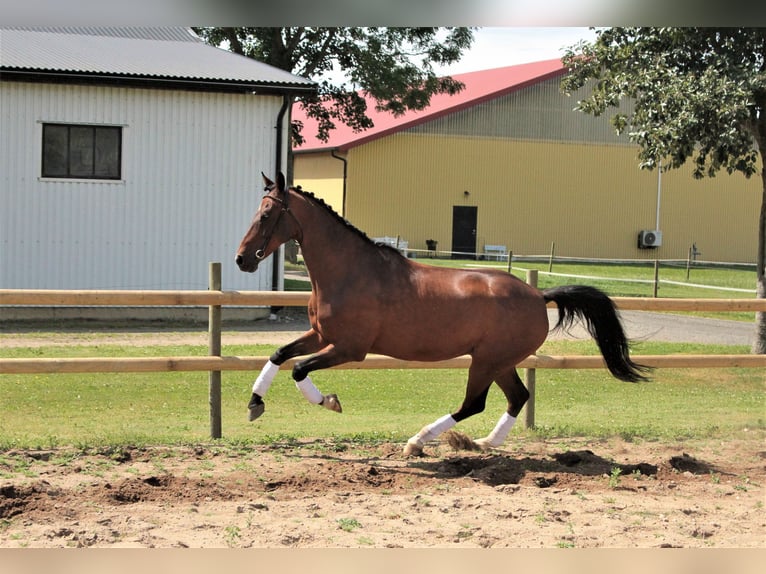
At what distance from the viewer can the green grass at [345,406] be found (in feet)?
28.8

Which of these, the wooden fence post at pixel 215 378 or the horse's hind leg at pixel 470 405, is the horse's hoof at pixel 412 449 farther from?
the wooden fence post at pixel 215 378

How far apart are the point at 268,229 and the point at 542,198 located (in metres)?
32.9

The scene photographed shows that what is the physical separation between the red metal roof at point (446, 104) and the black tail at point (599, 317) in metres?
27.2

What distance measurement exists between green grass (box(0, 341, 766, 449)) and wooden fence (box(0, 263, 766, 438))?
62cm

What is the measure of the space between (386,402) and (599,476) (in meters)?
3.88

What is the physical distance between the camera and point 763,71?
12586mm

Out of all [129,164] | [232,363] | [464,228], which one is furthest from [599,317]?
[464,228]

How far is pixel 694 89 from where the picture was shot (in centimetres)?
1271

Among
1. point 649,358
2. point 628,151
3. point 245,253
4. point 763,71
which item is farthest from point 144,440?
point 628,151

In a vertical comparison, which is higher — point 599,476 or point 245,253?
point 245,253

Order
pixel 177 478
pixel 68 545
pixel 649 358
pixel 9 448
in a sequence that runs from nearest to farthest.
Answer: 1. pixel 68 545
2. pixel 177 478
3. pixel 9 448
4. pixel 649 358

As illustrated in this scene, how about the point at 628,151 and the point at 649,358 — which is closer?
the point at 649,358

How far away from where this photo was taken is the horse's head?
6863 mm

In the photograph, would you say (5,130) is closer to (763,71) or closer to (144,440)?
(144,440)
